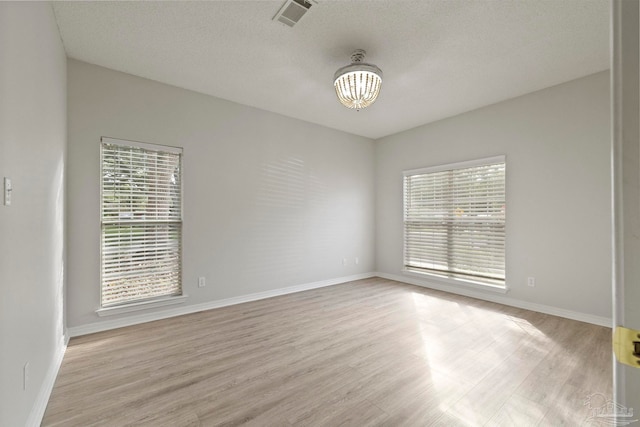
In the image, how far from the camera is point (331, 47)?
2.70m

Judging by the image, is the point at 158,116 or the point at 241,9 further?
the point at 158,116

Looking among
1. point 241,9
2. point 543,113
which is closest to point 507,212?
point 543,113

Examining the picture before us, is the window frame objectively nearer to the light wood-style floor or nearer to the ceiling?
the light wood-style floor

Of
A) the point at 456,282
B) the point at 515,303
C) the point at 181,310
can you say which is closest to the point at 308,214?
the point at 181,310

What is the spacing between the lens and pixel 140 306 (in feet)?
10.6

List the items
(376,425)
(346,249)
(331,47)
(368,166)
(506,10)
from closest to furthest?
(376,425) < (506,10) < (331,47) < (346,249) < (368,166)

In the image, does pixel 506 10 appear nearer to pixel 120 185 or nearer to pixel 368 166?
pixel 368 166

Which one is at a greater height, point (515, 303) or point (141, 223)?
point (141, 223)

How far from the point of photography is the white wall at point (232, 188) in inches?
117

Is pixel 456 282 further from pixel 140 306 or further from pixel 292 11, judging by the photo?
pixel 140 306

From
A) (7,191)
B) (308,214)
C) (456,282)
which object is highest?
(7,191)

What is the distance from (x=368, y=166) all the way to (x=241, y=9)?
12.8 ft

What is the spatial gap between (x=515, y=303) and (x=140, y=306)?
471 cm

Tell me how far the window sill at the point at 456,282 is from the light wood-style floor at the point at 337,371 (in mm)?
467
